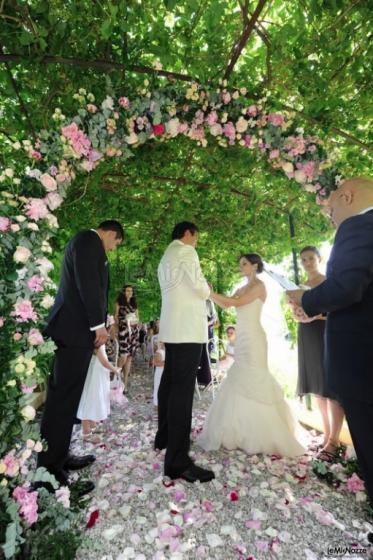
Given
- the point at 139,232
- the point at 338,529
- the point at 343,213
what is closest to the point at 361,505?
the point at 338,529

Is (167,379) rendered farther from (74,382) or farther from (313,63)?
(313,63)

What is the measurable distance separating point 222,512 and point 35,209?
8.02 ft

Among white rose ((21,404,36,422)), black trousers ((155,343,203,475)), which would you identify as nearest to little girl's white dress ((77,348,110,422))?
black trousers ((155,343,203,475))

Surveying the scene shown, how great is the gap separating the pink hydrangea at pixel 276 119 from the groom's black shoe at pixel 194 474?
297cm

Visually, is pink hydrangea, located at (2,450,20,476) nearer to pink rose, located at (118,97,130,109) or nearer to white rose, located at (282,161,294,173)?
pink rose, located at (118,97,130,109)

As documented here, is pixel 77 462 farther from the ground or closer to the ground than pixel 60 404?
closer to the ground

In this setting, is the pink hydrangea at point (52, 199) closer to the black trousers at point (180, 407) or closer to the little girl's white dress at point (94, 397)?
the black trousers at point (180, 407)

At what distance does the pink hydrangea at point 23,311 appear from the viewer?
6.16 ft

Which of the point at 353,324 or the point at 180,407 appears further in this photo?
the point at 180,407

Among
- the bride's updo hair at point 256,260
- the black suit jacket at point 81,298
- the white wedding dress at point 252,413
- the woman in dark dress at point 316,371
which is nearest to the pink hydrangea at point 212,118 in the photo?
the black suit jacket at point 81,298

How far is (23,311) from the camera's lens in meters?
1.88

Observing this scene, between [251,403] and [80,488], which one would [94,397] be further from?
[251,403]

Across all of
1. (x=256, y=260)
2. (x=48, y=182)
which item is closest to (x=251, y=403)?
(x=256, y=260)

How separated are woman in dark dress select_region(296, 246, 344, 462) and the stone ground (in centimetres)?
30
